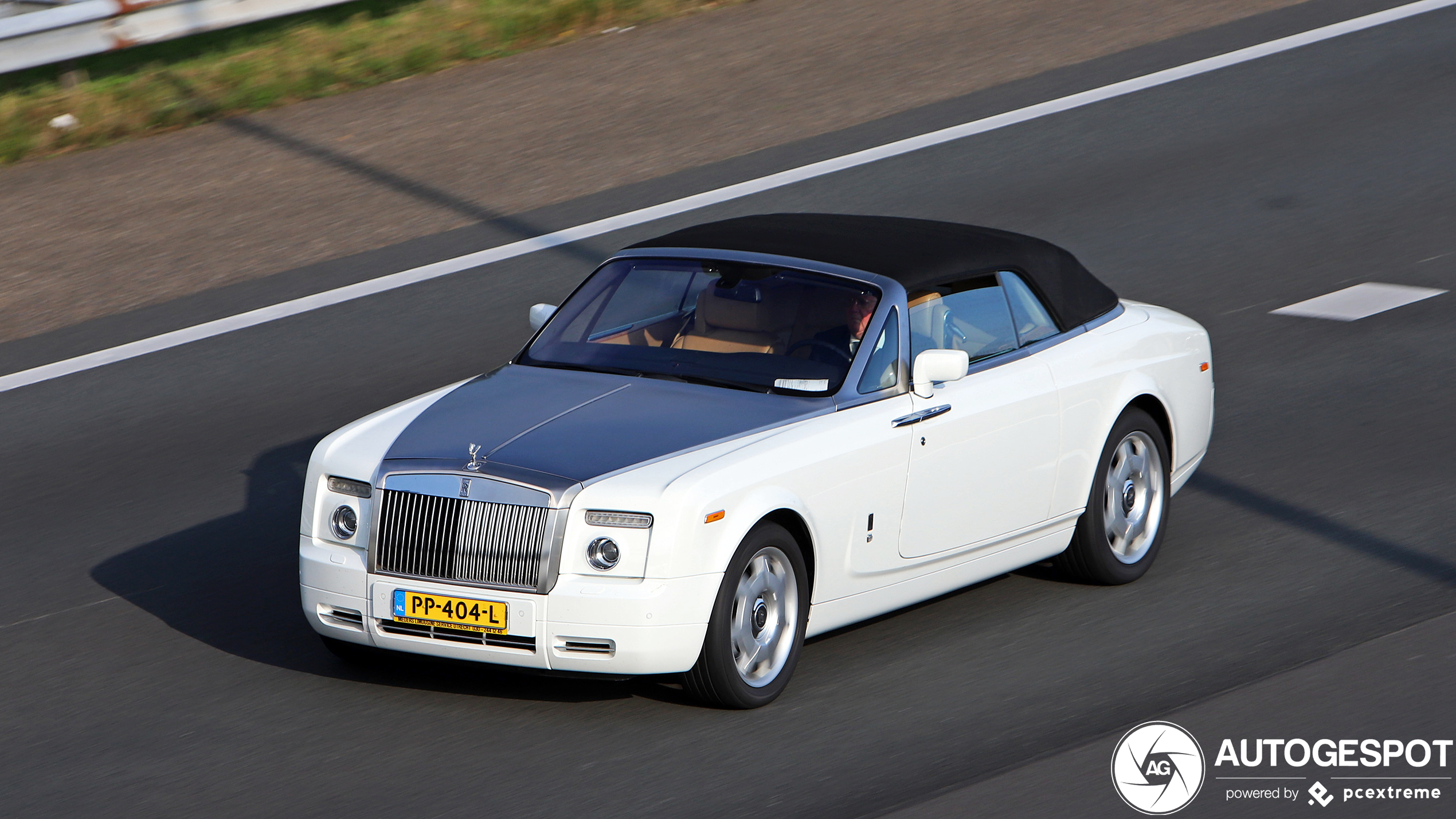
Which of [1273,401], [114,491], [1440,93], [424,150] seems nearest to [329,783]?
[114,491]

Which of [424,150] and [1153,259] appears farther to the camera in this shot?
[424,150]

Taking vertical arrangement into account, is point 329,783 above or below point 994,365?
below

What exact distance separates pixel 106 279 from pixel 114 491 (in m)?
3.97

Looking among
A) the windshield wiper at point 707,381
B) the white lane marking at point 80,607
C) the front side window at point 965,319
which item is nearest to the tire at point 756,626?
the windshield wiper at point 707,381

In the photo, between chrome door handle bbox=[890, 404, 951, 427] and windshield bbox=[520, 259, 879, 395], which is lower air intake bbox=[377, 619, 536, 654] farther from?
chrome door handle bbox=[890, 404, 951, 427]

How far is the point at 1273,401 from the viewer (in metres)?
10.5

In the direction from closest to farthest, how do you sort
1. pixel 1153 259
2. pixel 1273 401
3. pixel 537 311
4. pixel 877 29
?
pixel 537 311 < pixel 1273 401 < pixel 1153 259 < pixel 877 29

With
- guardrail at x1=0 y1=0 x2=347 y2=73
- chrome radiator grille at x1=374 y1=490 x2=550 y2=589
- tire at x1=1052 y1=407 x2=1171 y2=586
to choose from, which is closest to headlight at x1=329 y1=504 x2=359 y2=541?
chrome radiator grille at x1=374 y1=490 x2=550 y2=589

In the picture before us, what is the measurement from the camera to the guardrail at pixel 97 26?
52.8ft

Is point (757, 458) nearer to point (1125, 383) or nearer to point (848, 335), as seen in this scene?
point (848, 335)

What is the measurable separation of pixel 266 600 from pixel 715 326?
89.6 inches

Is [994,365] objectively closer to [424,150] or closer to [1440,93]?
[424,150]

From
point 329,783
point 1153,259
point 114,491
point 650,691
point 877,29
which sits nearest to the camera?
point 329,783

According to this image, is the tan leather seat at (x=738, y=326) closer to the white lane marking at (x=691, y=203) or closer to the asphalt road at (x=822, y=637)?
the asphalt road at (x=822, y=637)
